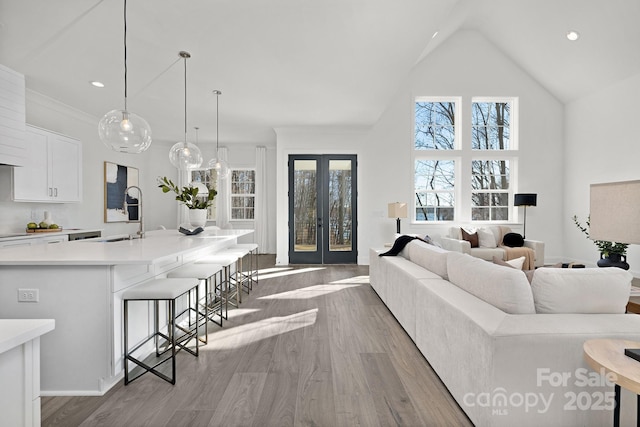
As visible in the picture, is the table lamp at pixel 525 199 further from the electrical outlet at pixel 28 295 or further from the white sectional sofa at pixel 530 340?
the electrical outlet at pixel 28 295

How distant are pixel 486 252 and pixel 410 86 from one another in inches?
155

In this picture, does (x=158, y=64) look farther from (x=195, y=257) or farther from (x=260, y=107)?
(x=195, y=257)

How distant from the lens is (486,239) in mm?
6156

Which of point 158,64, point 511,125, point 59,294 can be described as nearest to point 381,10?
point 158,64

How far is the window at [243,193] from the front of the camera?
27.0 feet

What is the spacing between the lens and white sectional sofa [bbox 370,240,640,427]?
147cm

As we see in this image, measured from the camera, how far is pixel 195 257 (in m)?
3.56

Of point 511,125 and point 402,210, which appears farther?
point 511,125

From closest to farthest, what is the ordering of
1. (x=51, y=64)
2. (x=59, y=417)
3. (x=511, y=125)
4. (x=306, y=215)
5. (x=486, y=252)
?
(x=59, y=417)
(x=51, y=64)
(x=486, y=252)
(x=306, y=215)
(x=511, y=125)

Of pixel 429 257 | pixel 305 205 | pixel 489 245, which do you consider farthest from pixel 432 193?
pixel 429 257

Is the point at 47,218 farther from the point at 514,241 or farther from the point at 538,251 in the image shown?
the point at 538,251

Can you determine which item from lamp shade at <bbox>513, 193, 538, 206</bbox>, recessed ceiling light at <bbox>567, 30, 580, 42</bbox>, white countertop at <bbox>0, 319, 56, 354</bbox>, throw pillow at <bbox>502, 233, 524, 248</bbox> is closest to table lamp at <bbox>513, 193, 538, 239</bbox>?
lamp shade at <bbox>513, 193, 538, 206</bbox>

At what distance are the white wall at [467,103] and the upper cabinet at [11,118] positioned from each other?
5.82 meters

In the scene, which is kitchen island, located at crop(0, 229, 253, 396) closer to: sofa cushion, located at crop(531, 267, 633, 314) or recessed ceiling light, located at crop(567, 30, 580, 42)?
sofa cushion, located at crop(531, 267, 633, 314)
